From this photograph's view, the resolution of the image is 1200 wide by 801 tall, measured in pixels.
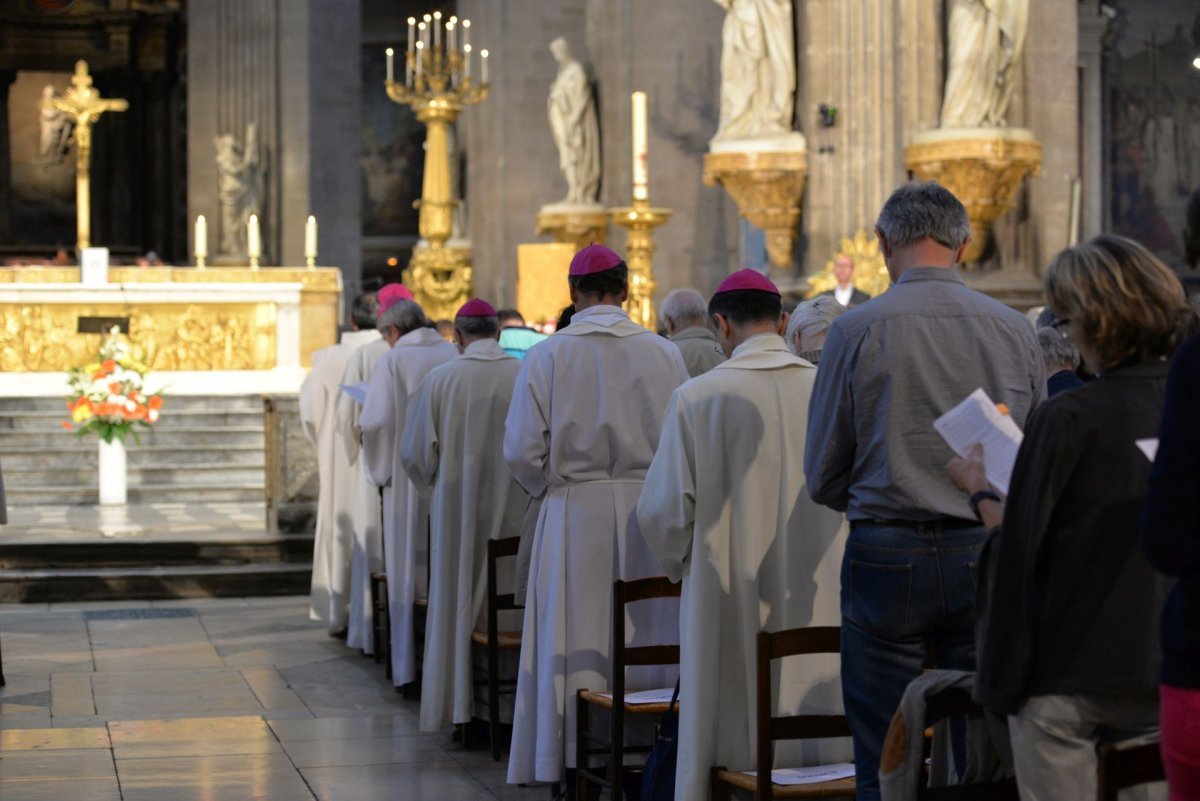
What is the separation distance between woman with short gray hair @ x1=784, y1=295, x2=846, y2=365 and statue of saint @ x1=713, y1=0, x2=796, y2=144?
8019 mm

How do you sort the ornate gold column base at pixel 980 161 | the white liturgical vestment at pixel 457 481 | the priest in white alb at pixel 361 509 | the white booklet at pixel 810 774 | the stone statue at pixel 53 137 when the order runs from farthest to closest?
1. the stone statue at pixel 53 137
2. the ornate gold column base at pixel 980 161
3. the priest in white alb at pixel 361 509
4. the white liturgical vestment at pixel 457 481
5. the white booklet at pixel 810 774

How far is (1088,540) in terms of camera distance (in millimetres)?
3477

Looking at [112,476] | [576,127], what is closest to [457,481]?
[112,476]

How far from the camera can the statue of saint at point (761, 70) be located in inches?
577

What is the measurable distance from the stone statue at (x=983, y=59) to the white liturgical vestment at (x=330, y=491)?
4.62 metres

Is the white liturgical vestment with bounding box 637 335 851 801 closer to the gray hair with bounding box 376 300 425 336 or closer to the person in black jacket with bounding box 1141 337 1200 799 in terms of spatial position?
the person in black jacket with bounding box 1141 337 1200 799

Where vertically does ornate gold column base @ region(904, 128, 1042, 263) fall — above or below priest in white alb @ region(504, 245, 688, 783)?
above

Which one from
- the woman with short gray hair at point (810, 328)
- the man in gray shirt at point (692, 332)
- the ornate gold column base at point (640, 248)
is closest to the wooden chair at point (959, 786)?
the woman with short gray hair at point (810, 328)

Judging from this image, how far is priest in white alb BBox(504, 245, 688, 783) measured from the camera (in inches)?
259

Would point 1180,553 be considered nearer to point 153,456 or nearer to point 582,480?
point 582,480

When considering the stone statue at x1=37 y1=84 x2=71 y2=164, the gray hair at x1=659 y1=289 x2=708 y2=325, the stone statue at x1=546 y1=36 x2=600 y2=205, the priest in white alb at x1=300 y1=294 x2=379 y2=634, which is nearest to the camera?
the gray hair at x1=659 y1=289 x2=708 y2=325

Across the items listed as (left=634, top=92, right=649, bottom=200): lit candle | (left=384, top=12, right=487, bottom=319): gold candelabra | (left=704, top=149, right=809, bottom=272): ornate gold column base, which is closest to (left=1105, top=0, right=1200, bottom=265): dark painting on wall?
(left=384, top=12, right=487, bottom=319): gold candelabra

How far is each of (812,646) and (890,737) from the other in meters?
0.81

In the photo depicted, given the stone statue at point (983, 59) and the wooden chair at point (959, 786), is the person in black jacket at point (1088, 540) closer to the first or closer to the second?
the wooden chair at point (959, 786)
